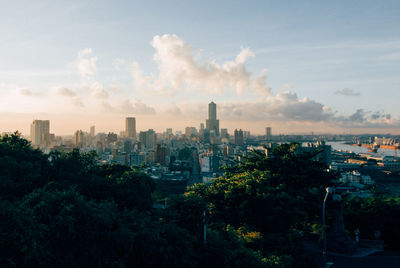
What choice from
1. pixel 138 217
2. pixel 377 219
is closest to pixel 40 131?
pixel 377 219

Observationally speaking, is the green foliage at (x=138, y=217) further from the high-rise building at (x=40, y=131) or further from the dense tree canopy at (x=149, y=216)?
the high-rise building at (x=40, y=131)

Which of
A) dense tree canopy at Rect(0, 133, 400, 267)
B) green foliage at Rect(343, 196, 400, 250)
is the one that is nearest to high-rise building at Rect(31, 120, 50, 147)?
dense tree canopy at Rect(0, 133, 400, 267)

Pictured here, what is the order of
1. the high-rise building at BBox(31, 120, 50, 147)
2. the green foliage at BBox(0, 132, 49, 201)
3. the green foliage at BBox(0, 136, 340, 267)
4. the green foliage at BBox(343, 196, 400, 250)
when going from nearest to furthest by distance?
the green foliage at BBox(0, 136, 340, 267) → the green foliage at BBox(0, 132, 49, 201) → the green foliage at BBox(343, 196, 400, 250) → the high-rise building at BBox(31, 120, 50, 147)

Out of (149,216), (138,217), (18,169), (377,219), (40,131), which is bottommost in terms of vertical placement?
(377,219)

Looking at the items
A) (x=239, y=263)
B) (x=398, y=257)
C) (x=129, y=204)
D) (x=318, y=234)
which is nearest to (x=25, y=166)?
(x=129, y=204)

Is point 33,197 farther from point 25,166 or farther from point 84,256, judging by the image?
point 25,166

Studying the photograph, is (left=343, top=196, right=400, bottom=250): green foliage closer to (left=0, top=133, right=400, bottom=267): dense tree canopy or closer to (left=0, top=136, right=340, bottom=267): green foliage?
(left=0, top=133, right=400, bottom=267): dense tree canopy

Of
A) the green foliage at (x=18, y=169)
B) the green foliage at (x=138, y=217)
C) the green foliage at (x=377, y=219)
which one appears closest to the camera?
the green foliage at (x=138, y=217)

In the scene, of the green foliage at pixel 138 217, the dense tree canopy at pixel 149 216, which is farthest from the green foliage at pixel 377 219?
the green foliage at pixel 138 217

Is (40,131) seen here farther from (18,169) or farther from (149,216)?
(149,216)
